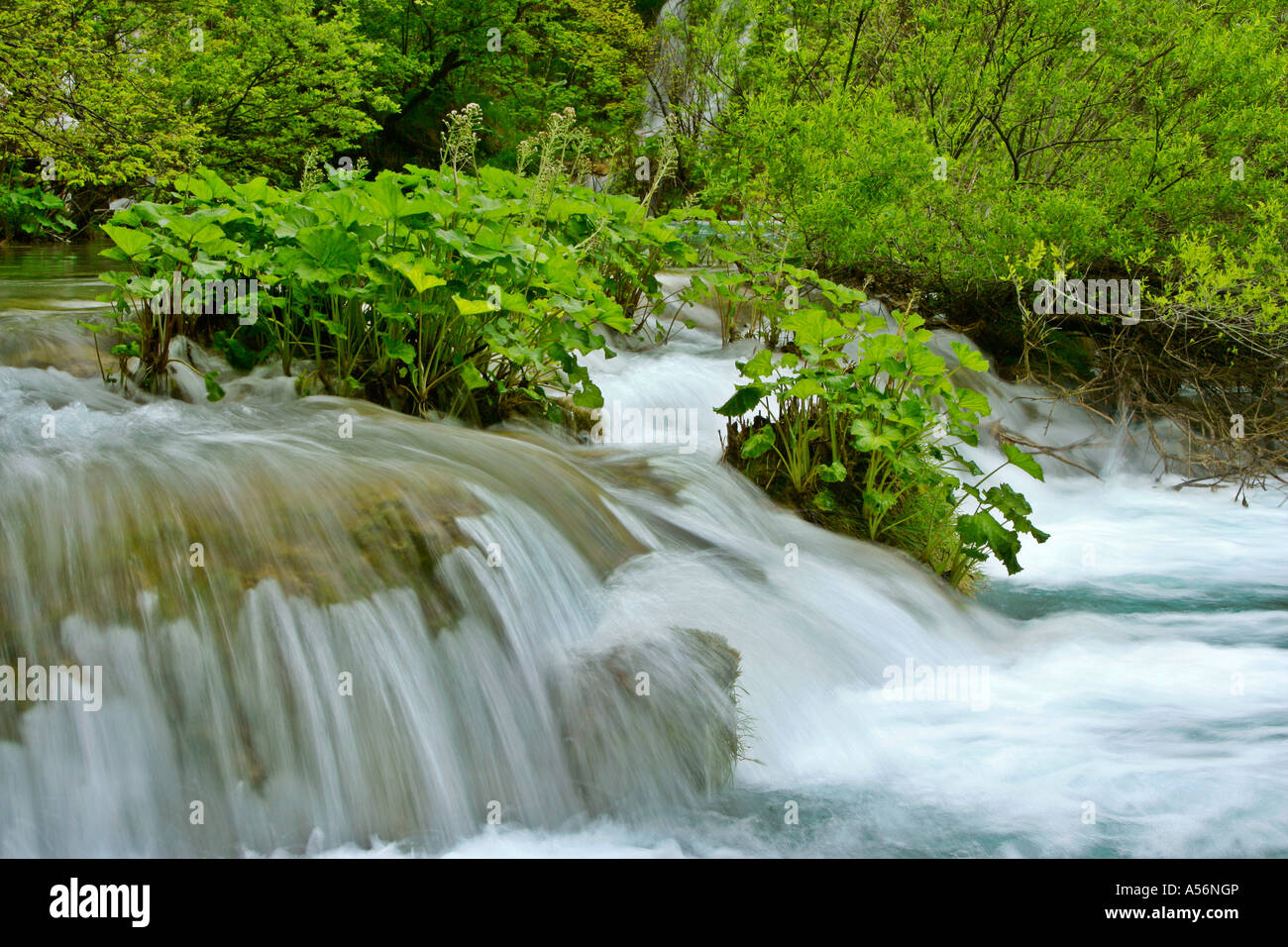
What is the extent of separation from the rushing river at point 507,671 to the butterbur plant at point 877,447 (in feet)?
1.02

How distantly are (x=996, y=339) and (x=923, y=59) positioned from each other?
89.8 inches

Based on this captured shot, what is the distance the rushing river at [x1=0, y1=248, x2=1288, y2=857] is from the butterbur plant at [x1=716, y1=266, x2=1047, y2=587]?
0.31m

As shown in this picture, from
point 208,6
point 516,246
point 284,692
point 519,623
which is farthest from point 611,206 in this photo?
point 208,6

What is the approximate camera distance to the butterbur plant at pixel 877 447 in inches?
201

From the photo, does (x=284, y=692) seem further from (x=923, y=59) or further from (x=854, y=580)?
(x=923, y=59)

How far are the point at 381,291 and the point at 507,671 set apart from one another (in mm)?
2170

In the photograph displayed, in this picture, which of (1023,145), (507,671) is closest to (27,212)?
(1023,145)

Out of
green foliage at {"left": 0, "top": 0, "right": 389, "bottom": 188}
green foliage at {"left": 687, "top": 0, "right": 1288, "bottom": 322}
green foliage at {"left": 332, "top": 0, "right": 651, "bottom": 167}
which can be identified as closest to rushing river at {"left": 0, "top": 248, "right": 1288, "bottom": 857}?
green foliage at {"left": 687, "top": 0, "right": 1288, "bottom": 322}

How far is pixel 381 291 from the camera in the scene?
502 centimetres

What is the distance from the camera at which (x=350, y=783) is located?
125 inches

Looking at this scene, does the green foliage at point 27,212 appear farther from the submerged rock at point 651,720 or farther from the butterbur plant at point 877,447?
the submerged rock at point 651,720

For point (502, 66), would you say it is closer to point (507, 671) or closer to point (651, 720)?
point (507, 671)

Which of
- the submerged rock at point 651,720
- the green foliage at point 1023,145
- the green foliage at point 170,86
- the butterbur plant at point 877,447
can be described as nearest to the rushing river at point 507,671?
the submerged rock at point 651,720

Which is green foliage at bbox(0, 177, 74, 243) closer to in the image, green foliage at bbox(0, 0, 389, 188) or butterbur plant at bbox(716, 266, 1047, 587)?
green foliage at bbox(0, 0, 389, 188)
